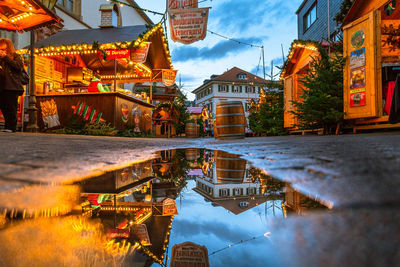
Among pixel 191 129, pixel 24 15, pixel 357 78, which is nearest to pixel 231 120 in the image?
pixel 357 78

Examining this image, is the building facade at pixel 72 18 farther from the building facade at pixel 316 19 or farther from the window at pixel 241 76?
the window at pixel 241 76

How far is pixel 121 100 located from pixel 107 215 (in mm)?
8735

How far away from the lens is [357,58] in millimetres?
5965

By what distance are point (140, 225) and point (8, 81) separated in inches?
235

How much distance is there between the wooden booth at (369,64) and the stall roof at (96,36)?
6615 millimetres

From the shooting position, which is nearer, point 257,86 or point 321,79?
point 321,79

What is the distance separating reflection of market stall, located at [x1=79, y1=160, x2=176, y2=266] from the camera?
0.36 meters

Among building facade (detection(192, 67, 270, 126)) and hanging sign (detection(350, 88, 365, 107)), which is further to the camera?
building facade (detection(192, 67, 270, 126))

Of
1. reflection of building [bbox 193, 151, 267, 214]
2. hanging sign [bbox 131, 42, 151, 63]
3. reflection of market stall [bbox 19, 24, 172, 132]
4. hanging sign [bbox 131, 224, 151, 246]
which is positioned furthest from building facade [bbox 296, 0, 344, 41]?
hanging sign [bbox 131, 224, 151, 246]

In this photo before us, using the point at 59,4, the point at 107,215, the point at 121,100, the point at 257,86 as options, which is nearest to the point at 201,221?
the point at 107,215

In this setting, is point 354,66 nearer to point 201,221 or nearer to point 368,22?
point 368,22

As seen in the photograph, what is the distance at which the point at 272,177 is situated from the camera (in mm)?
789

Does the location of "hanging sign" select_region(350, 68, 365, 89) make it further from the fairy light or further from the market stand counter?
the market stand counter

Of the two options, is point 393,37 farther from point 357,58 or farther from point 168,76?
point 168,76
